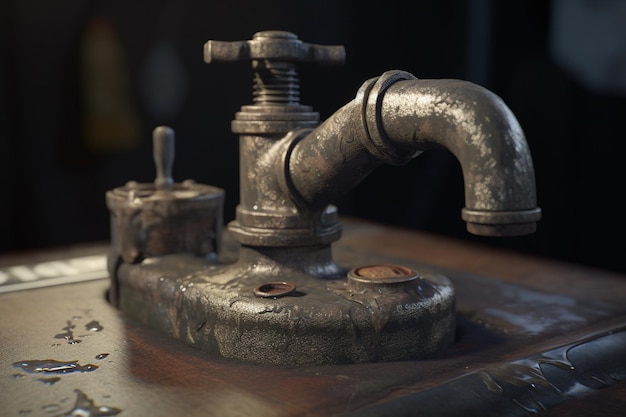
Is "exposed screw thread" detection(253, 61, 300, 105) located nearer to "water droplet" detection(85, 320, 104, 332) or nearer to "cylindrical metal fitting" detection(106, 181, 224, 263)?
"cylindrical metal fitting" detection(106, 181, 224, 263)

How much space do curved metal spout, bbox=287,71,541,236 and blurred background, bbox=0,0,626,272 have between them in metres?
0.93

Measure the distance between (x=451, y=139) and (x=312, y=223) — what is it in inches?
12.5

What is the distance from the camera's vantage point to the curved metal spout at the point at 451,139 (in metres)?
0.99

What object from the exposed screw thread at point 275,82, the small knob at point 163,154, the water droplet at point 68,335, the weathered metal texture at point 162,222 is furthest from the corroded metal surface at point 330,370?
Result: the exposed screw thread at point 275,82

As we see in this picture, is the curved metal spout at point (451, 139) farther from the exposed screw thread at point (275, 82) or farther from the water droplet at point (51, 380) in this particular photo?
the water droplet at point (51, 380)

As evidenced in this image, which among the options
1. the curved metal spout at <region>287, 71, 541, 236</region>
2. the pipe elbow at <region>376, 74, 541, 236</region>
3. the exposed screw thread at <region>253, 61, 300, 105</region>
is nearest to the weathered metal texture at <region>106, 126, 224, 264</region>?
the exposed screw thread at <region>253, 61, 300, 105</region>

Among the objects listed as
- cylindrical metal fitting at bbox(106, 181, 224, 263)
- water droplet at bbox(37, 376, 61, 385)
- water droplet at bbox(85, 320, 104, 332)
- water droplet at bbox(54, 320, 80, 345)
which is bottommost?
water droplet at bbox(85, 320, 104, 332)

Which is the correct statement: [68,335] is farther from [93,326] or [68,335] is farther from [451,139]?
[451,139]

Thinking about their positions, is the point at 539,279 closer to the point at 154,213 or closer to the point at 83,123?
the point at 154,213

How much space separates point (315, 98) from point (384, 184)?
1.14 feet

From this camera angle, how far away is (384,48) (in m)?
2.38

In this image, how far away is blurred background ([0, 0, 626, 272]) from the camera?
191cm

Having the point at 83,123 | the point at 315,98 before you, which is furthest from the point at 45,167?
the point at 315,98

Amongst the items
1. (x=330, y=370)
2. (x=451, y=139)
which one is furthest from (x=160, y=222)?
(x=451, y=139)
